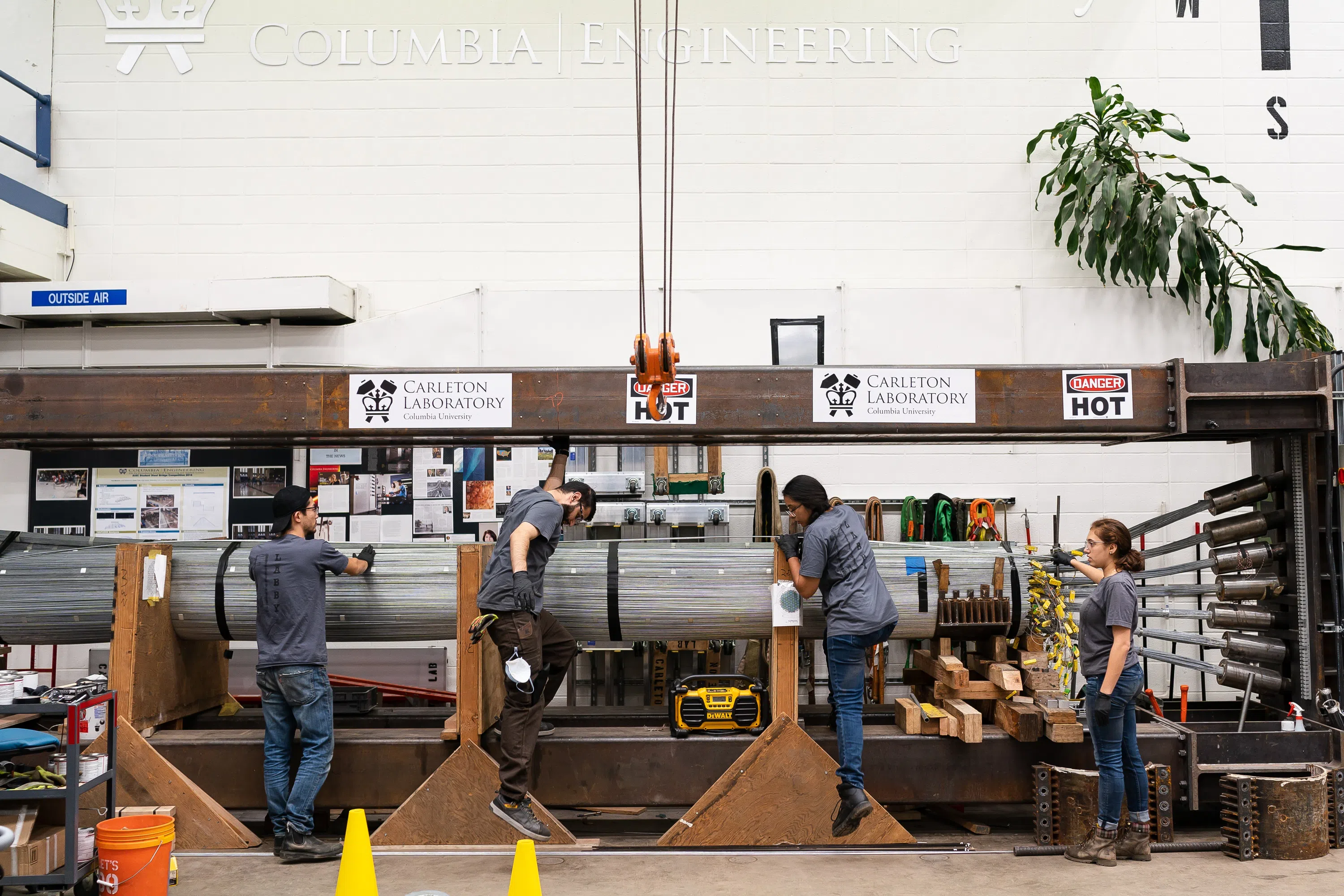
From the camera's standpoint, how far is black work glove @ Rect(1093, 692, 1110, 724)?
391cm

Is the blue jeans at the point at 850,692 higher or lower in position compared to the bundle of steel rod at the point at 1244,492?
lower

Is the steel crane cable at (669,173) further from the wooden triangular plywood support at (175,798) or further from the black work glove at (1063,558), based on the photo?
the wooden triangular plywood support at (175,798)

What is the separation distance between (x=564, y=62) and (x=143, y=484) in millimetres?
4418

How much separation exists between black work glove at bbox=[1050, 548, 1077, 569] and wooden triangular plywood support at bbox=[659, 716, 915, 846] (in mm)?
1395

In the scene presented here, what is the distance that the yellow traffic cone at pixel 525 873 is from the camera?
2832 mm

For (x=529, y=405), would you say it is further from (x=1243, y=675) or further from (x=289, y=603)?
(x=1243, y=675)

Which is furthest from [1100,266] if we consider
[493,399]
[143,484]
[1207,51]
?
[143,484]

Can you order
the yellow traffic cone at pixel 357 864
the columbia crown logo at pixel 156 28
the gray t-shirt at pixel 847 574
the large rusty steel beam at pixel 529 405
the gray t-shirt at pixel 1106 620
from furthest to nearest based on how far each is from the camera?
the columbia crown logo at pixel 156 28, the large rusty steel beam at pixel 529 405, the gray t-shirt at pixel 847 574, the gray t-shirt at pixel 1106 620, the yellow traffic cone at pixel 357 864

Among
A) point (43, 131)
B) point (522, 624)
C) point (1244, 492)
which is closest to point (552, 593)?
point (522, 624)

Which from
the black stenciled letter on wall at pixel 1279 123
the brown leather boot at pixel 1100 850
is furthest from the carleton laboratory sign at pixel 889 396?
the black stenciled letter on wall at pixel 1279 123

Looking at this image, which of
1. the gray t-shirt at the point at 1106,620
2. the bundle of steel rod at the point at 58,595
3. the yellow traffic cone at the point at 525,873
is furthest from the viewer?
the bundle of steel rod at the point at 58,595

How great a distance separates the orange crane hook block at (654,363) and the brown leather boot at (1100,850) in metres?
2.61

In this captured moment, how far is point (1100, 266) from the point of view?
6711 mm

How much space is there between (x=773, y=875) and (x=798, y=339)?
4017 mm
